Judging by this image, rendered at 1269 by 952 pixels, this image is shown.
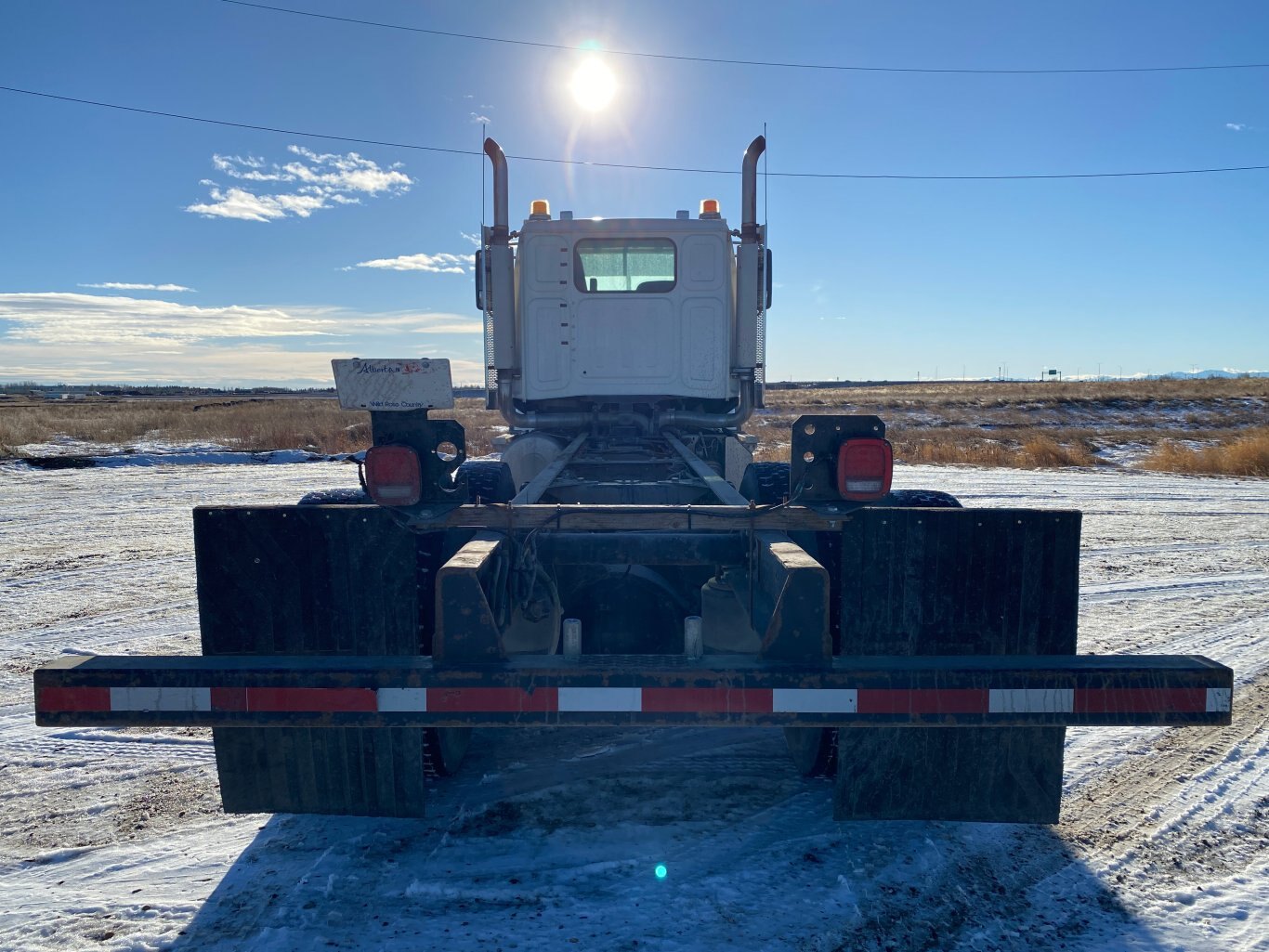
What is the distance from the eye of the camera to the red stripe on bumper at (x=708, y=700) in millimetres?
2174

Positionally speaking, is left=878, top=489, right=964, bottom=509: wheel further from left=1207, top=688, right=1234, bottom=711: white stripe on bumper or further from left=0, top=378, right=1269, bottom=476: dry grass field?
left=0, top=378, right=1269, bottom=476: dry grass field

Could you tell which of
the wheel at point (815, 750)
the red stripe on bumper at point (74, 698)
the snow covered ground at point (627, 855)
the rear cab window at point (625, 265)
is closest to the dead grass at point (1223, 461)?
the snow covered ground at point (627, 855)

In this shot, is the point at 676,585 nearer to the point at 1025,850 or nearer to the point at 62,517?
the point at 1025,850

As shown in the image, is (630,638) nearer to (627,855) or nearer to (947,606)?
(627,855)

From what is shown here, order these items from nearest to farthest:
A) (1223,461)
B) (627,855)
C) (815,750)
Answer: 1. (627,855)
2. (815,750)
3. (1223,461)

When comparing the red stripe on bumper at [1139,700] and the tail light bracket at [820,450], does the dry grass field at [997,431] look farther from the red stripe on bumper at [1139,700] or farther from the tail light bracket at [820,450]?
the red stripe on bumper at [1139,700]

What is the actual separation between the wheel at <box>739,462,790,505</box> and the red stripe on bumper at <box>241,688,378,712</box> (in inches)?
94.7

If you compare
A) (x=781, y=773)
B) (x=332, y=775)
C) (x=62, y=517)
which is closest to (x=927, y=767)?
(x=781, y=773)

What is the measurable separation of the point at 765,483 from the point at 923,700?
2.06m

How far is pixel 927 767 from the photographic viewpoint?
276cm

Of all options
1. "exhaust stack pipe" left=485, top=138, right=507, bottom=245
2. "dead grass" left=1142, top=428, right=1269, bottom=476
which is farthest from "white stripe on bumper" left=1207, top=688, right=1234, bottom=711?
"dead grass" left=1142, top=428, right=1269, bottom=476

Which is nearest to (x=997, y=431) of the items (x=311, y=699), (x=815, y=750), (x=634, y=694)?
(x=815, y=750)

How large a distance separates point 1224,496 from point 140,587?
14.2m

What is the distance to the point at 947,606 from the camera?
267 centimetres
